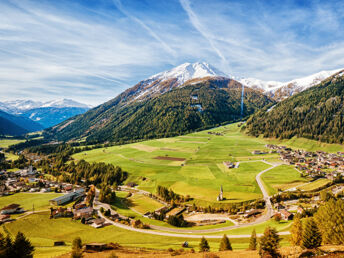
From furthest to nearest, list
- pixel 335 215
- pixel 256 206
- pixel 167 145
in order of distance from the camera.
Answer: pixel 167 145
pixel 256 206
pixel 335 215

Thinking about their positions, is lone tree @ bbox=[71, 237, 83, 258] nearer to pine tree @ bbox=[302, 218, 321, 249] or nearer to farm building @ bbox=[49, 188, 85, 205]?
pine tree @ bbox=[302, 218, 321, 249]

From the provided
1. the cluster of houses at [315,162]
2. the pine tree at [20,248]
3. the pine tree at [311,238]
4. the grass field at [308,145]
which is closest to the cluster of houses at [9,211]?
the pine tree at [20,248]

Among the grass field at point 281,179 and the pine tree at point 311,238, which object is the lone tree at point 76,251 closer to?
the pine tree at point 311,238

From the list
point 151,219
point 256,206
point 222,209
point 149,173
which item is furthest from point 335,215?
point 149,173

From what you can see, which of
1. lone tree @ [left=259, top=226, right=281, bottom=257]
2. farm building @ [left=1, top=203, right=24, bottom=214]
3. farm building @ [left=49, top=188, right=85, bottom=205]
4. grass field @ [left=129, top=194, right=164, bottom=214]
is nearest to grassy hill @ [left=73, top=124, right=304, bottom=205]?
grass field @ [left=129, top=194, right=164, bottom=214]

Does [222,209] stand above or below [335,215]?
below

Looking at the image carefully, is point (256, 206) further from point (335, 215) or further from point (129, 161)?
point (129, 161)
